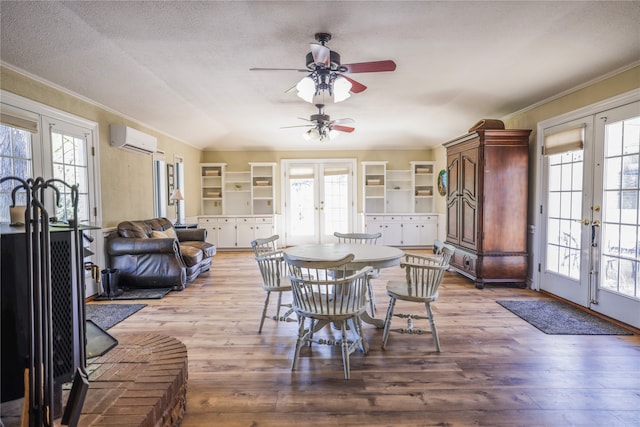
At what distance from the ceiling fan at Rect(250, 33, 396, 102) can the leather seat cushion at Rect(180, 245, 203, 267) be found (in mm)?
2922

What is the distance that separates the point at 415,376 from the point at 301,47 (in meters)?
3.06

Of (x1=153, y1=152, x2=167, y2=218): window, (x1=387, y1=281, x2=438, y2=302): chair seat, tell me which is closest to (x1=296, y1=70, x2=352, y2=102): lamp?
(x1=387, y1=281, x2=438, y2=302): chair seat

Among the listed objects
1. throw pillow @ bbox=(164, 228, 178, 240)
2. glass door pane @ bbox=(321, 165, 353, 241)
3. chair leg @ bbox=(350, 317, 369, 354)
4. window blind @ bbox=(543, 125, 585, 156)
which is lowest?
chair leg @ bbox=(350, 317, 369, 354)

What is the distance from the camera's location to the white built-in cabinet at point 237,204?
7867 mm

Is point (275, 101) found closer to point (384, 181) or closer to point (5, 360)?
point (384, 181)

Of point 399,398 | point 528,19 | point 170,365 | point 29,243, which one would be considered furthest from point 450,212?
point 29,243

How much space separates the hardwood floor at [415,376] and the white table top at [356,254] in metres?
0.71

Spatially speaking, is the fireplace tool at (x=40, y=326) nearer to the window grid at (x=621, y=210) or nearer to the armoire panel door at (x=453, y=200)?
the window grid at (x=621, y=210)

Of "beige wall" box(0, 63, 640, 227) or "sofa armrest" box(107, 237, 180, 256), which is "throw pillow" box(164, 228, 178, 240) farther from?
"sofa armrest" box(107, 237, 180, 256)

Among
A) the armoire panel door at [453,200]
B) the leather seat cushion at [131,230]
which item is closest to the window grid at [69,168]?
the leather seat cushion at [131,230]

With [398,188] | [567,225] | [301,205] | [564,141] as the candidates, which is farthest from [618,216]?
[301,205]

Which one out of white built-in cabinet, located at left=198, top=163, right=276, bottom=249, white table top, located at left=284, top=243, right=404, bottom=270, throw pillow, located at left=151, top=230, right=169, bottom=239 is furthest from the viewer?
white built-in cabinet, located at left=198, top=163, right=276, bottom=249

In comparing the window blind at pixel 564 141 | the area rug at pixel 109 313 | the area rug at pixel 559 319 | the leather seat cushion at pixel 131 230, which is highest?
the window blind at pixel 564 141

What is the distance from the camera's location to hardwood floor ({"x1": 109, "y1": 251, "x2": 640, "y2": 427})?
77.5 inches
